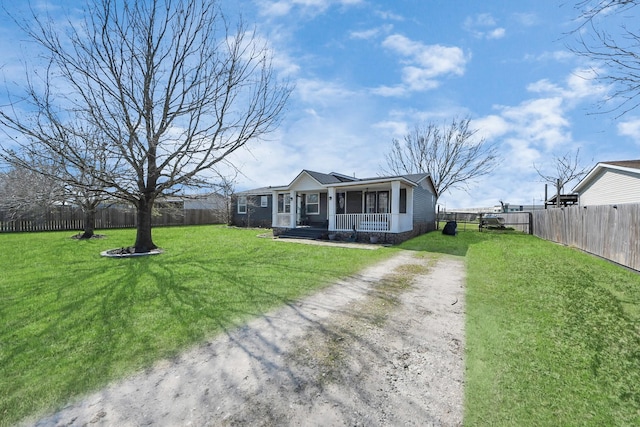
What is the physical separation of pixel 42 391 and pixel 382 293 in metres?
4.63

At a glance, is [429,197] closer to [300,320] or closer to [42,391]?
[300,320]

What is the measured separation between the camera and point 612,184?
1477 centimetres

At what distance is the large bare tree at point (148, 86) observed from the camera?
26.9 feet

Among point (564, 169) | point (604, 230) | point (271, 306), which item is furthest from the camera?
point (564, 169)

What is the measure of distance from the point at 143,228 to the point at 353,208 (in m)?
11.0

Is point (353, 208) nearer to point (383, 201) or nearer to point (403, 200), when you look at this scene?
point (383, 201)

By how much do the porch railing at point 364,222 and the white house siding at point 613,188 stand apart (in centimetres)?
1124

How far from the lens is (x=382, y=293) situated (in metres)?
5.25

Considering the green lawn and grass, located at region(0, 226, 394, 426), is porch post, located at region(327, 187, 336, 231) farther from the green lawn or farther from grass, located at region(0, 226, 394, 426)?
the green lawn

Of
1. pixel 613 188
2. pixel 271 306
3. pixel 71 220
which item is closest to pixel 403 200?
pixel 613 188

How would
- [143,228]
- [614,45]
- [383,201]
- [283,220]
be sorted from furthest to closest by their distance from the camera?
[283,220], [383,201], [143,228], [614,45]

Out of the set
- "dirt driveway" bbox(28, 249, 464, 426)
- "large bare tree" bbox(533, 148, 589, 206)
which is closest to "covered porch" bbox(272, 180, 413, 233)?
"dirt driveway" bbox(28, 249, 464, 426)

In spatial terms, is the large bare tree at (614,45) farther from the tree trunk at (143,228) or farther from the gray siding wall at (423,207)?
the gray siding wall at (423,207)

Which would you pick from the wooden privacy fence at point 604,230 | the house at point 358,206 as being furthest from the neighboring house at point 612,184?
the house at point 358,206
